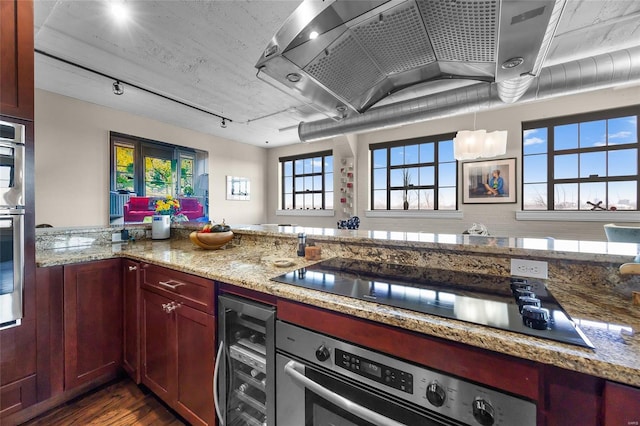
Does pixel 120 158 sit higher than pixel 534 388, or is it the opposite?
pixel 120 158

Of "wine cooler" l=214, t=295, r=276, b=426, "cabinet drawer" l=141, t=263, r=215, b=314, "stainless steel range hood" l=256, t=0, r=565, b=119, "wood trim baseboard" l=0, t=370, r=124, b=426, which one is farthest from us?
"wood trim baseboard" l=0, t=370, r=124, b=426

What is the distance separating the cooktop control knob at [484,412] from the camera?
61cm

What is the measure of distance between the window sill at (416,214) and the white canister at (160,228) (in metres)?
3.86

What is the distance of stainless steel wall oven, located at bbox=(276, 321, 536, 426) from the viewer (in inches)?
24.7

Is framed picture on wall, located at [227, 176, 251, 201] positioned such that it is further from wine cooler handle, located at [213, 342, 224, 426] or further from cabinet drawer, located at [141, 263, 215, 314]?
wine cooler handle, located at [213, 342, 224, 426]

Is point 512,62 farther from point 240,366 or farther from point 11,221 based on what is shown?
point 11,221

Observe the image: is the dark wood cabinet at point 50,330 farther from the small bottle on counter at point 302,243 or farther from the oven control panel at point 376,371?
the oven control panel at point 376,371

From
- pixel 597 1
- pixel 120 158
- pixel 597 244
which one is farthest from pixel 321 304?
pixel 120 158

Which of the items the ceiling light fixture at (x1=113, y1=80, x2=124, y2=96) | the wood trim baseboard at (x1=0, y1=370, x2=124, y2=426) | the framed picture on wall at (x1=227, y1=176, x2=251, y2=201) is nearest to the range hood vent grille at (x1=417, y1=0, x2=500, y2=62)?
the wood trim baseboard at (x1=0, y1=370, x2=124, y2=426)

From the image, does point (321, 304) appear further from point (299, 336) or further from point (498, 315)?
point (498, 315)

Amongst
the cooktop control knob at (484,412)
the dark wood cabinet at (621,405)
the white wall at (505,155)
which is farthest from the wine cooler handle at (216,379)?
the white wall at (505,155)

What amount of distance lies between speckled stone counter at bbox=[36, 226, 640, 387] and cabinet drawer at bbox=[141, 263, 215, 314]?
51mm

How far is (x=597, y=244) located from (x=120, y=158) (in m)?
5.62

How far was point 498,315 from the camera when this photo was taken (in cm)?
74
